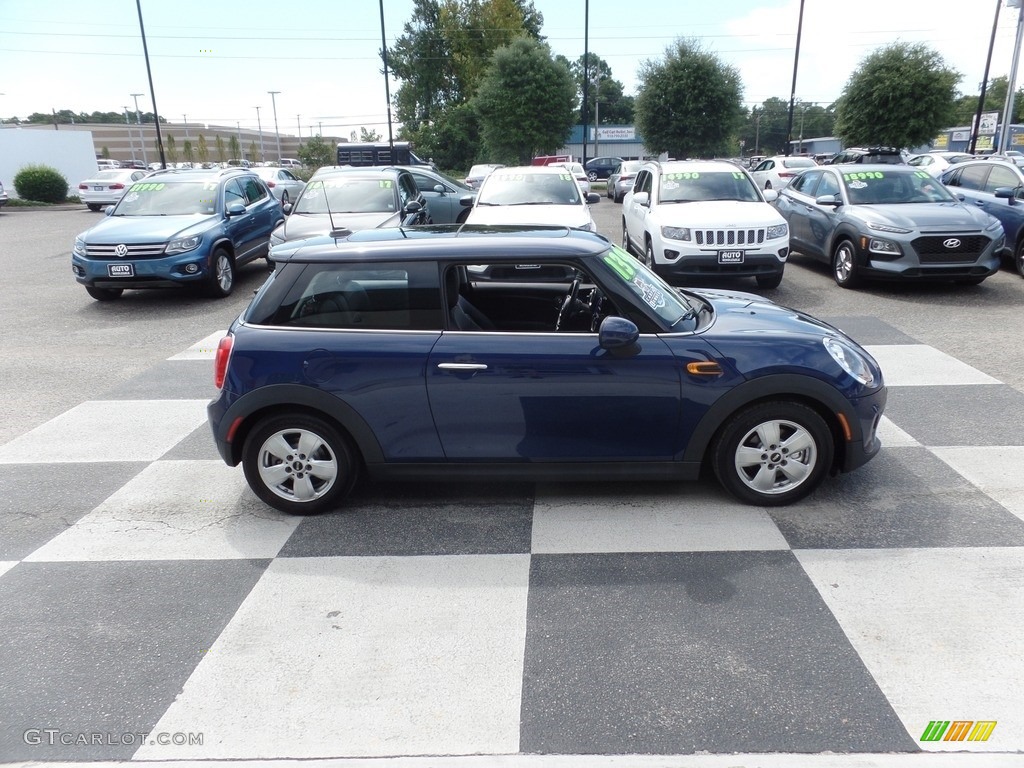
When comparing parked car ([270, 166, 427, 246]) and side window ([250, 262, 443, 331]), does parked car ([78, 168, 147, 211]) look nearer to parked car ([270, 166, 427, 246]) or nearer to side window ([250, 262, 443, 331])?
parked car ([270, 166, 427, 246])

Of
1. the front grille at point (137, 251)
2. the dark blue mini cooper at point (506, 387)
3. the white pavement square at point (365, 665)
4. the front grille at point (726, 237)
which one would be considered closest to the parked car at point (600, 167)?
the front grille at point (726, 237)

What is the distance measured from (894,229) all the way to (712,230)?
7.66 feet

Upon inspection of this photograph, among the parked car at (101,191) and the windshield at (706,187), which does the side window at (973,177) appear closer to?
the windshield at (706,187)

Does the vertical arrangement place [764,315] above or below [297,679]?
above

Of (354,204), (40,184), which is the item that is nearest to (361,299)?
(354,204)

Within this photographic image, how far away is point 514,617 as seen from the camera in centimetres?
346

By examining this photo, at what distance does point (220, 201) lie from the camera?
11.8 metres

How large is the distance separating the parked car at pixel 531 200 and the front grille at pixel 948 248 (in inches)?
163

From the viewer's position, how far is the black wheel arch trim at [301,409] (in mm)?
4238

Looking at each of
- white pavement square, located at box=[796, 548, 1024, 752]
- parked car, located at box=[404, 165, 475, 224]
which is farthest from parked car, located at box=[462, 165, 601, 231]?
white pavement square, located at box=[796, 548, 1024, 752]

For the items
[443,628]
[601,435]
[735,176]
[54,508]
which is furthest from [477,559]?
[735,176]

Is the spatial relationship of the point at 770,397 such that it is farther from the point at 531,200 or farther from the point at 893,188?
the point at 893,188

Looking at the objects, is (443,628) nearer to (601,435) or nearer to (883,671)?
(601,435)

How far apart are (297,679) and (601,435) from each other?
195 cm
